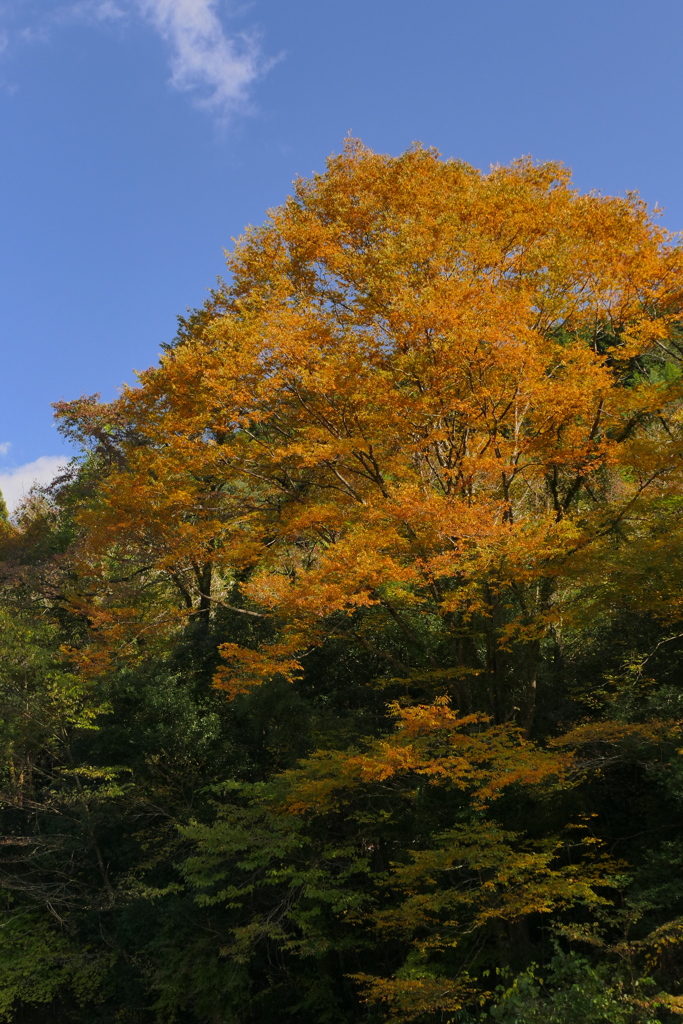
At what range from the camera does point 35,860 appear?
16.2 metres

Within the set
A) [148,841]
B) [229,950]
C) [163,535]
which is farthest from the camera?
[148,841]

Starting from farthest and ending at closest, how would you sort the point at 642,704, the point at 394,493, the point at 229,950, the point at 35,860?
1. the point at 35,860
2. the point at 229,950
3. the point at 642,704
4. the point at 394,493

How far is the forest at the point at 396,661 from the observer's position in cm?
893

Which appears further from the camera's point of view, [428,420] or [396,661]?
[396,661]

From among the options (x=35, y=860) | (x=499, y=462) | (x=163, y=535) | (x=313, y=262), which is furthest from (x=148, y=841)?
(x=313, y=262)

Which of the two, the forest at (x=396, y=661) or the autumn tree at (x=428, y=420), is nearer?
the forest at (x=396, y=661)

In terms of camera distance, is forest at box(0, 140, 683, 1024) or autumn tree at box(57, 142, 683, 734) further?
autumn tree at box(57, 142, 683, 734)

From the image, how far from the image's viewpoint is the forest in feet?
29.3

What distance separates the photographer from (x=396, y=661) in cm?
1104

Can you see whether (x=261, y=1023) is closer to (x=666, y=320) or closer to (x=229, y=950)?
Answer: (x=229, y=950)

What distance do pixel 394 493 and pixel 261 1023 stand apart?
32.2ft

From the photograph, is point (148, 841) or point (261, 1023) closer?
point (261, 1023)

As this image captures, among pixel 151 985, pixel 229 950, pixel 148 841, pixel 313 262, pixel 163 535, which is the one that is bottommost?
pixel 151 985

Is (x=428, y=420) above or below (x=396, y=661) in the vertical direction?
above
